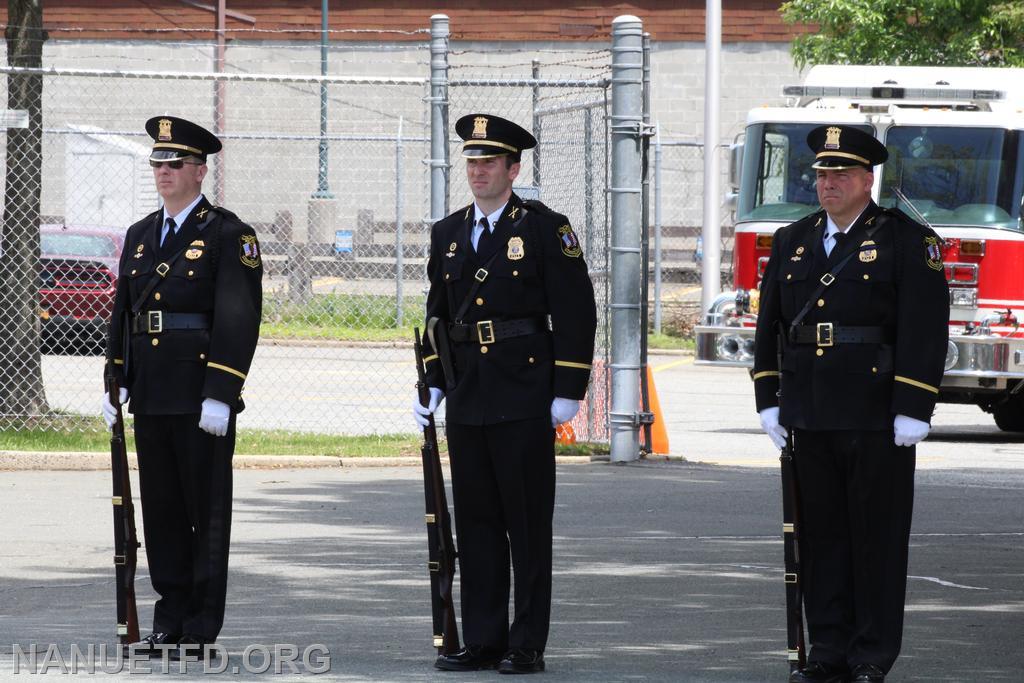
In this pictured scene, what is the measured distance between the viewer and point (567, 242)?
682cm

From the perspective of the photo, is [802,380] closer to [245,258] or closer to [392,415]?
[245,258]

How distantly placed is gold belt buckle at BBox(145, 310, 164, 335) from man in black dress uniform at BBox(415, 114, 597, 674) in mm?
1045

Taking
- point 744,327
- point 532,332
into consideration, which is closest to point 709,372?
point 744,327

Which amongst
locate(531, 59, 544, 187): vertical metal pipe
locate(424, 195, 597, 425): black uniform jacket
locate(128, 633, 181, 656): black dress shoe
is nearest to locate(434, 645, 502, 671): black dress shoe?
locate(424, 195, 597, 425): black uniform jacket

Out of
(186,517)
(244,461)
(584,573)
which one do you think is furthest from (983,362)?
(186,517)

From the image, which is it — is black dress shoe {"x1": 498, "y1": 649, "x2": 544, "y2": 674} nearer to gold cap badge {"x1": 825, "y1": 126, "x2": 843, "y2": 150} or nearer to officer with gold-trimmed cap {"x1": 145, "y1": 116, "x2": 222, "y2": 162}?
gold cap badge {"x1": 825, "y1": 126, "x2": 843, "y2": 150}

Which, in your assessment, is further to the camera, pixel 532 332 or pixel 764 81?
pixel 764 81

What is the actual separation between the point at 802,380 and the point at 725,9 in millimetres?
30435

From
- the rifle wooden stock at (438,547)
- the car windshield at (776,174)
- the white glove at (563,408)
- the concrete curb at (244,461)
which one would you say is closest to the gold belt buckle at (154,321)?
the rifle wooden stock at (438,547)

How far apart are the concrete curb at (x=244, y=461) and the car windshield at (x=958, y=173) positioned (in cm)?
400

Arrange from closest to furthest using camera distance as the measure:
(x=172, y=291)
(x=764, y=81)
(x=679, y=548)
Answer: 1. (x=172, y=291)
2. (x=679, y=548)
3. (x=764, y=81)

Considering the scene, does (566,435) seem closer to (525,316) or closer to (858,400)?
(525,316)

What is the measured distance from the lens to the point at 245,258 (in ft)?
22.6

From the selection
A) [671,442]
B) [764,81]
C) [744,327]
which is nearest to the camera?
[671,442]
